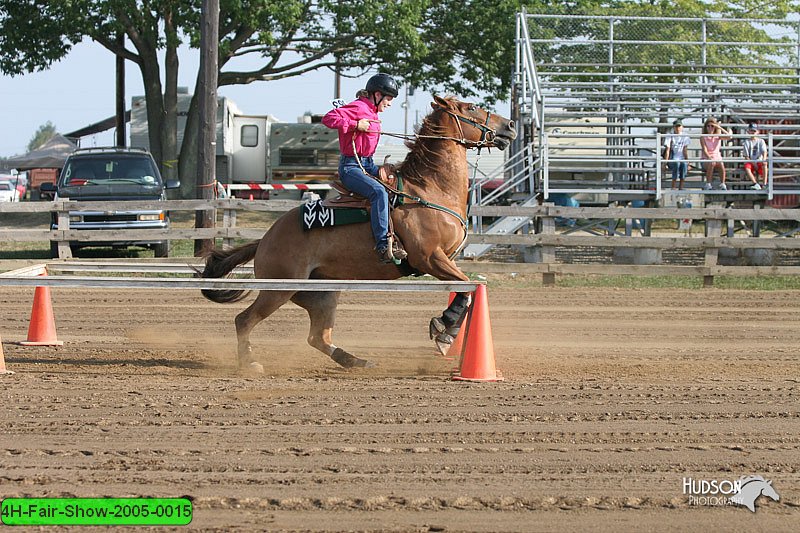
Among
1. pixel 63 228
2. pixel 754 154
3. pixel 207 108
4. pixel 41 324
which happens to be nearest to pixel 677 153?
pixel 754 154

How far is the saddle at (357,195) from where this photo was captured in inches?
357

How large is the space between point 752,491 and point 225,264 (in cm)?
589

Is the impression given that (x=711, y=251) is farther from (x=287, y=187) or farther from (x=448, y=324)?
(x=287, y=187)

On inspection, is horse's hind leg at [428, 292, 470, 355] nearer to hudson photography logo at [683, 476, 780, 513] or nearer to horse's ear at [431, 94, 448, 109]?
horse's ear at [431, 94, 448, 109]

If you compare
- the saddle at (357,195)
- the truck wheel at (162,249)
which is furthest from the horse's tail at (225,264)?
the truck wheel at (162,249)

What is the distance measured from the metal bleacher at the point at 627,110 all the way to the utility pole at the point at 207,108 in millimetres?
5106

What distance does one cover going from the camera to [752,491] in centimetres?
536

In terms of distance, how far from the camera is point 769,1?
34531mm

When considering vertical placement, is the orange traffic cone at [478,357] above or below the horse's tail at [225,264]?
below

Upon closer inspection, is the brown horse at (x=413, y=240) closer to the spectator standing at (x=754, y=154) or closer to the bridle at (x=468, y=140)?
the bridle at (x=468, y=140)

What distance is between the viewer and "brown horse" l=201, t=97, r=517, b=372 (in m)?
9.01

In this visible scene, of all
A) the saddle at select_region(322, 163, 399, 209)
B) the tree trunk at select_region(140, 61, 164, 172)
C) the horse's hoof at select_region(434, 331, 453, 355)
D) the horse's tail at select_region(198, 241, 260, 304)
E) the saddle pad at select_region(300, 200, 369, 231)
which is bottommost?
the horse's hoof at select_region(434, 331, 453, 355)

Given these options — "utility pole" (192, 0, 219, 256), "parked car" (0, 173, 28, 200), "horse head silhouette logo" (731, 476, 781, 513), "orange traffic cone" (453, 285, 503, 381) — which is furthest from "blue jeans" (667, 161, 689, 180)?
"parked car" (0, 173, 28, 200)

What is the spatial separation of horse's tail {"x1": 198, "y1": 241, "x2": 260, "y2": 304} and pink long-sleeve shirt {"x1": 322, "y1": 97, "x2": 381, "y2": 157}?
5.02ft
